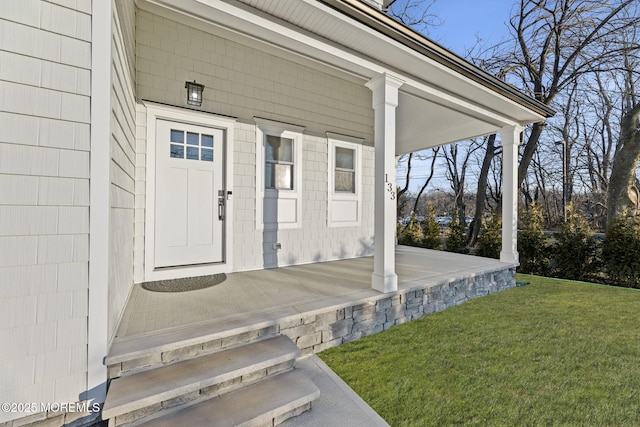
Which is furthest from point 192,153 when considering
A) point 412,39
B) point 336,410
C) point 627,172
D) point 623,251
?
point 627,172

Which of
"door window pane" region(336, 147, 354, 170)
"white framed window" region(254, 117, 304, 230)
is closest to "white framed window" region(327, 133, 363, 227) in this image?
"door window pane" region(336, 147, 354, 170)

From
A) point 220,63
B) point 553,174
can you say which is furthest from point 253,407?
point 553,174

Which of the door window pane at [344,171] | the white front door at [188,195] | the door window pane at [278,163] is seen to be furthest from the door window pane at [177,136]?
the door window pane at [344,171]

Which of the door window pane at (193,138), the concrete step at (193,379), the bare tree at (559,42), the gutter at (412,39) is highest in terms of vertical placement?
the bare tree at (559,42)

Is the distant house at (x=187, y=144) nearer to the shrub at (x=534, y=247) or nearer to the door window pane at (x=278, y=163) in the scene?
the door window pane at (x=278, y=163)

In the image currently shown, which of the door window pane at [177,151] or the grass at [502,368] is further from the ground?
the door window pane at [177,151]

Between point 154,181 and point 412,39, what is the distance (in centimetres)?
334

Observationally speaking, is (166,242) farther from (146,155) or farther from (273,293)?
(273,293)

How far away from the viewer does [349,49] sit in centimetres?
301

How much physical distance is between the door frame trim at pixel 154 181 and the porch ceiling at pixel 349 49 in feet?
4.15

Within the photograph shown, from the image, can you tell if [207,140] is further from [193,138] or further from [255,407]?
[255,407]

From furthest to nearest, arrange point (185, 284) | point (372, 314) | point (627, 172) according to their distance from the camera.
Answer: point (627, 172), point (185, 284), point (372, 314)

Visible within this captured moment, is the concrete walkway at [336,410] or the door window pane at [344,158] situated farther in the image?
the door window pane at [344,158]

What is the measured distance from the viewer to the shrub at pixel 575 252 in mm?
6375
